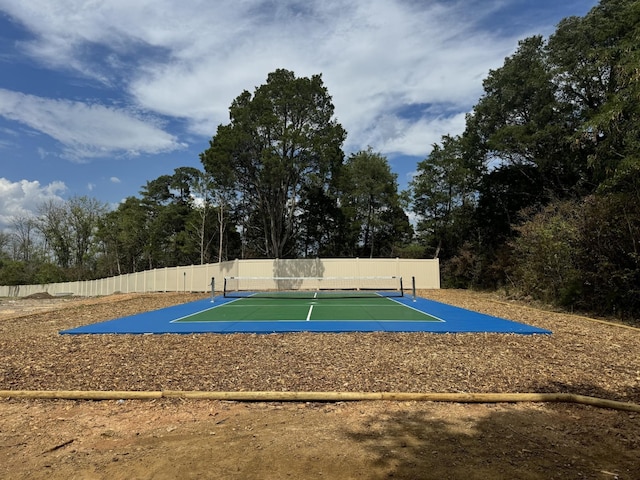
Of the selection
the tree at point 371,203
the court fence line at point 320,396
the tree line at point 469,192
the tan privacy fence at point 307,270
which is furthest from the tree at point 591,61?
the tree at point 371,203

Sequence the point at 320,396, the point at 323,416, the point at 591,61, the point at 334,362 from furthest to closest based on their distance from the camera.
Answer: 1. the point at 591,61
2. the point at 334,362
3. the point at 320,396
4. the point at 323,416

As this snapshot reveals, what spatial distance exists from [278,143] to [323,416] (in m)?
25.9

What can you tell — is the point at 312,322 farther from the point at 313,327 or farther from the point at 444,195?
the point at 444,195

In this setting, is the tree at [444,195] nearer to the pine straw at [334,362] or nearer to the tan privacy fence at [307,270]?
the tan privacy fence at [307,270]

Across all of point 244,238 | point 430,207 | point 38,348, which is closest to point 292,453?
point 38,348

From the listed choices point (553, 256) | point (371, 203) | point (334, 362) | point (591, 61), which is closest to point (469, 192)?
point (371, 203)

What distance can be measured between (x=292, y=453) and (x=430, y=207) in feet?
98.7

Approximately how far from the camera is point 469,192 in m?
30.1

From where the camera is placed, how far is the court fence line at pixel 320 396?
4.41m

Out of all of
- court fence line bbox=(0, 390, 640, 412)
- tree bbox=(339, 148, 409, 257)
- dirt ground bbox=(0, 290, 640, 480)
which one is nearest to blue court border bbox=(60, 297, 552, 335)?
dirt ground bbox=(0, 290, 640, 480)

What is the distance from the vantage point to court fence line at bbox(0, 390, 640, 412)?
441cm

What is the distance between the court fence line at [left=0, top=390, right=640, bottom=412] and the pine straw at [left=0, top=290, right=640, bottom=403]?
9.2 inches

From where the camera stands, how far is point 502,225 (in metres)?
26.4

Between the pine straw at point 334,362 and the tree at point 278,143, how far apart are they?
69.0 feet
